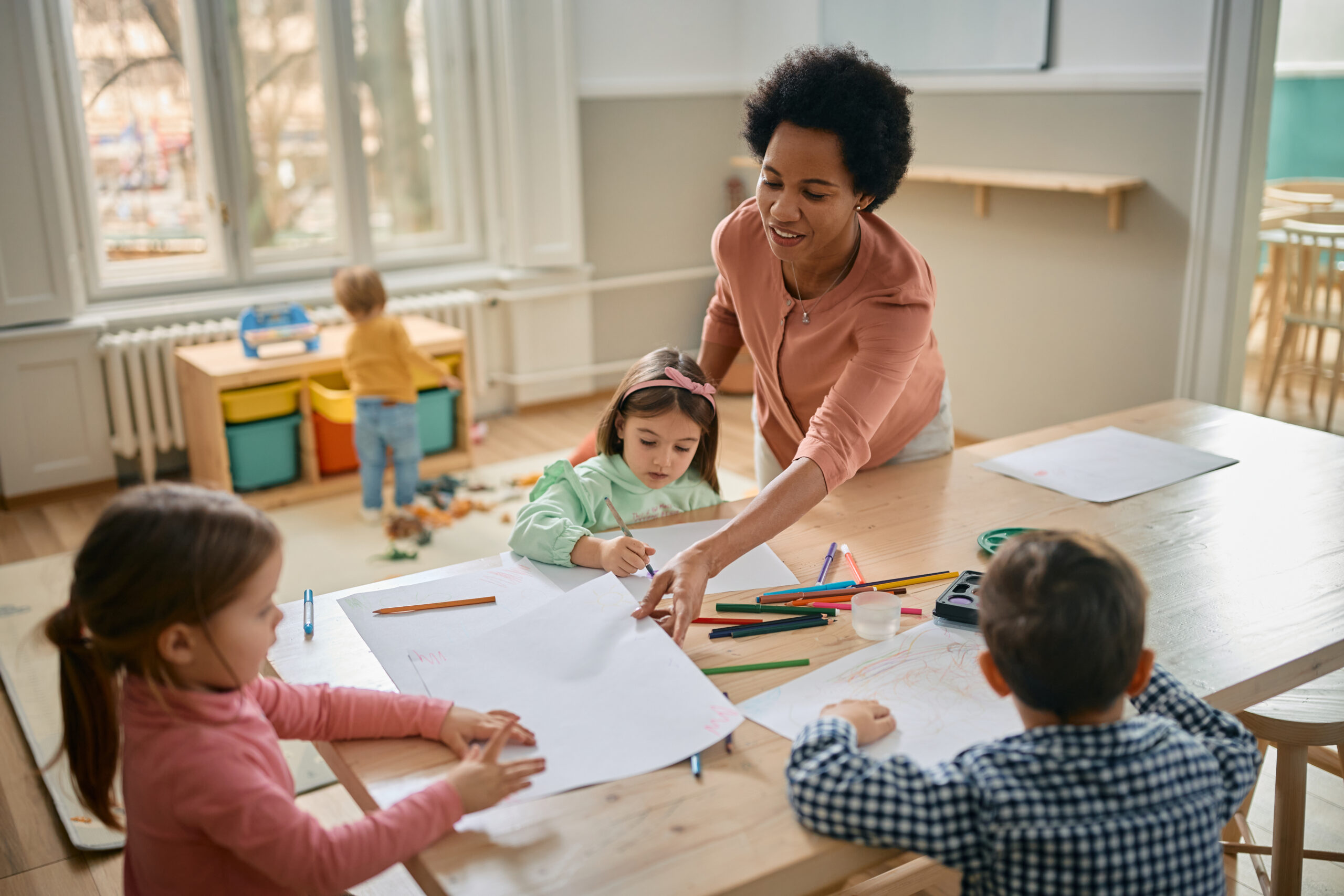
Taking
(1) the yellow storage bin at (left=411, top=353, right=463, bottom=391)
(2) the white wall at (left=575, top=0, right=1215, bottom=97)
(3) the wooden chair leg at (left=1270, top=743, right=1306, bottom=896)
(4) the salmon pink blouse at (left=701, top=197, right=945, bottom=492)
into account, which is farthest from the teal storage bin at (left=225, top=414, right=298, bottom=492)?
(3) the wooden chair leg at (left=1270, top=743, right=1306, bottom=896)

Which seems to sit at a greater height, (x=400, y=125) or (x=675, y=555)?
(x=400, y=125)

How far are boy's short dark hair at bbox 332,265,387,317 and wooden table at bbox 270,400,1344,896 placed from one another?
7.70 feet

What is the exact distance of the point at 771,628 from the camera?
1364 mm

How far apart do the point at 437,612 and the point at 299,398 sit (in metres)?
2.82

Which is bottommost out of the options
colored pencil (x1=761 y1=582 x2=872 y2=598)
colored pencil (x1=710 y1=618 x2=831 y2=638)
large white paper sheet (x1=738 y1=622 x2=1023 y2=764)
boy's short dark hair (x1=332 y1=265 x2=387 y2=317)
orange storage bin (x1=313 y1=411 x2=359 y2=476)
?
orange storage bin (x1=313 y1=411 x2=359 y2=476)

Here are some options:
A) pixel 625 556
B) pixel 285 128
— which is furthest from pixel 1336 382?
pixel 285 128

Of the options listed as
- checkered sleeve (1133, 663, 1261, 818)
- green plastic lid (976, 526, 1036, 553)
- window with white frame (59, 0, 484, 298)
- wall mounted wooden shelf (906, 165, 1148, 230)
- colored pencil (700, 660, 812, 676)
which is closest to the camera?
checkered sleeve (1133, 663, 1261, 818)

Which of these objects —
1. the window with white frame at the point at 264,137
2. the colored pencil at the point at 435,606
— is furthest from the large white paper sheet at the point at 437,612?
the window with white frame at the point at 264,137

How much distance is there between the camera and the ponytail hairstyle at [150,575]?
0.96m

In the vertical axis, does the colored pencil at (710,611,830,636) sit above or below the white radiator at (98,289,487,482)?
above

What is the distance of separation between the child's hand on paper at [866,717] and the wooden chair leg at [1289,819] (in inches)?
30.9

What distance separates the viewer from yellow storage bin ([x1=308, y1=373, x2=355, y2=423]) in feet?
12.8

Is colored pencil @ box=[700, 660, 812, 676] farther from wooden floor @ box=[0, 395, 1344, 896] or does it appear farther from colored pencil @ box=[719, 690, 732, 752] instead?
wooden floor @ box=[0, 395, 1344, 896]

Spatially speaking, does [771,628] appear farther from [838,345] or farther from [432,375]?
[432,375]
